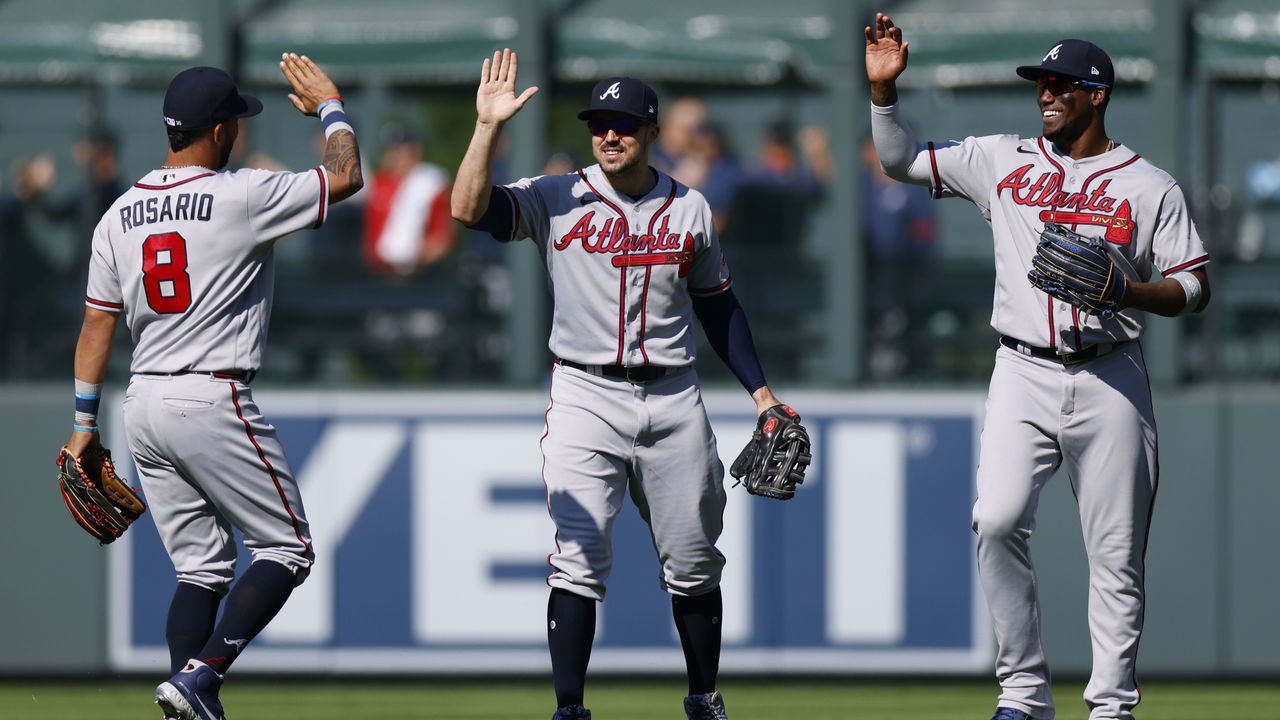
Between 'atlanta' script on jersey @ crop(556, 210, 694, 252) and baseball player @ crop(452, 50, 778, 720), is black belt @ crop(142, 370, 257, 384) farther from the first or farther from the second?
'atlanta' script on jersey @ crop(556, 210, 694, 252)

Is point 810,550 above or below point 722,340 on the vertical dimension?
below

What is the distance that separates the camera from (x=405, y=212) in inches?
322

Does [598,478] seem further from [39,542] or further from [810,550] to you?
[39,542]

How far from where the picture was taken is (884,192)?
806 cm

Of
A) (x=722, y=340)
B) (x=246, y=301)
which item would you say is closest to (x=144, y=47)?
(x=246, y=301)

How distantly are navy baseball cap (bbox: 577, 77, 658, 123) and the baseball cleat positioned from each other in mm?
1786

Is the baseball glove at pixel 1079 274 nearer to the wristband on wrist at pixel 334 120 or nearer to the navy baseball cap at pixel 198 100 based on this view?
the wristband on wrist at pixel 334 120

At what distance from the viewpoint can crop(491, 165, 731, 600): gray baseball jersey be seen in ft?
15.9

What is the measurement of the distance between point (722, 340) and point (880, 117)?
864mm

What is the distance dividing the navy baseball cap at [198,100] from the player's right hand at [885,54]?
1927 millimetres

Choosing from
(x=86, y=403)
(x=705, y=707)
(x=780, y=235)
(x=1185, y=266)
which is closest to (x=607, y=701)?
(x=705, y=707)

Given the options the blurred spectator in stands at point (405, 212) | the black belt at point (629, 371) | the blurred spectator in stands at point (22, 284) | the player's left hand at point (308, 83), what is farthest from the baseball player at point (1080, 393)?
the blurred spectator in stands at point (22, 284)

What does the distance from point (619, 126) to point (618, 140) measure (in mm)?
42

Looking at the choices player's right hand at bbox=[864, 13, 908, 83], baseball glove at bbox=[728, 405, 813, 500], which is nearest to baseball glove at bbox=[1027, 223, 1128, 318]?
player's right hand at bbox=[864, 13, 908, 83]
